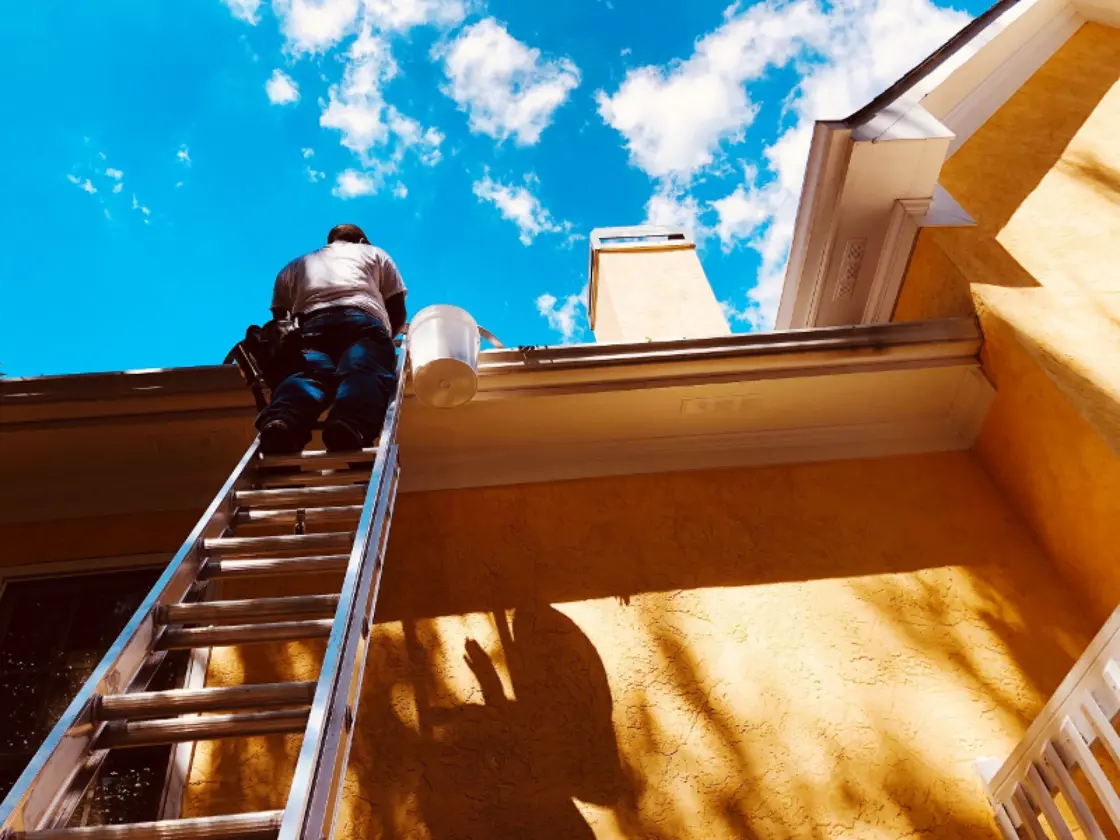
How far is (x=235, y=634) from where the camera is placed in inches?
81.5

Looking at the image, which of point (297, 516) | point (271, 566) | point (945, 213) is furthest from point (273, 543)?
point (945, 213)

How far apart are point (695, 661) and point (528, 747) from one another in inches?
31.6

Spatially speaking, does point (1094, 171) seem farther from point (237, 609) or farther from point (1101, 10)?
point (237, 609)

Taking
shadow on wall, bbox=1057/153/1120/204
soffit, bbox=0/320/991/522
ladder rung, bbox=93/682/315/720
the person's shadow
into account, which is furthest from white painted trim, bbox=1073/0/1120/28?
ladder rung, bbox=93/682/315/720

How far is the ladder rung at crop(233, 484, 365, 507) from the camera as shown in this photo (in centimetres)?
268

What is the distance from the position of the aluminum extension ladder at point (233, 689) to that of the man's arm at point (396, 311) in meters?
1.42

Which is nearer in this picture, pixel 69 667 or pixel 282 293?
pixel 69 667

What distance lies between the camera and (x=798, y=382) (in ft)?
13.4

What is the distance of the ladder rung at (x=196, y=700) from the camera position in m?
1.76

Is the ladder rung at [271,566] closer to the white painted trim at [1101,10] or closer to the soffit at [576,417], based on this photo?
the soffit at [576,417]

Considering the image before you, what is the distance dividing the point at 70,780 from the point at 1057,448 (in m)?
3.89

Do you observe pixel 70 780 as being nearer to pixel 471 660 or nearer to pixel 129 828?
pixel 129 828

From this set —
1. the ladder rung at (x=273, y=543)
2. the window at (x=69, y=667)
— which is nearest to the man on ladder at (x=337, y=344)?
the ladder rung at (x=273, y=543)

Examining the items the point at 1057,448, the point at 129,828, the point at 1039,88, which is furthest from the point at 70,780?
the point at 1039,88
